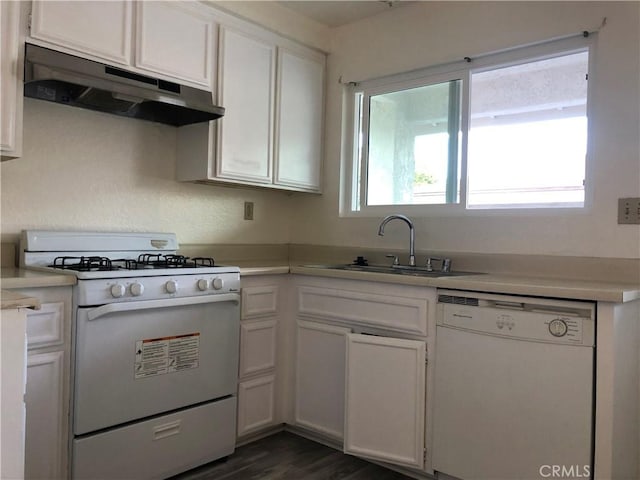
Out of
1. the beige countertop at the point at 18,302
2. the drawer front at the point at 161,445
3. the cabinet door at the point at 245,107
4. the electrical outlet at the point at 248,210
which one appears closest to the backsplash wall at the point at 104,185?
the electrical outlet at the point at 248,210

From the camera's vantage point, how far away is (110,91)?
2.13 metres

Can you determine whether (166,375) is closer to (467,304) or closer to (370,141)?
(467,304)

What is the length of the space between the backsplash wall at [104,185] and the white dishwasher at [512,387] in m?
1.50

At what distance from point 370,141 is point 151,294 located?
66.8 inches

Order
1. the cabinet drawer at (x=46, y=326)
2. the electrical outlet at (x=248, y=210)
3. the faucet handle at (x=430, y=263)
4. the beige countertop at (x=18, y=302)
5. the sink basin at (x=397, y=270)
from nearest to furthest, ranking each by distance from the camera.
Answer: the beige countertop at (x=18, y=302) → the cabinet drawer at (x=46, y=326) → the sink basin at (x=397, y=270) → the faucet handle at (x=430, y=263) → the electrical outlet at (x=248, y=210)

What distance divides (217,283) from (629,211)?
1.79 m

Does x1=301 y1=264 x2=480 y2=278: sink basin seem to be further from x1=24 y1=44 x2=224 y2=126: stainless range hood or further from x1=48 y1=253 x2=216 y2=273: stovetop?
x1=24 y1=44 x2=224 y2=126: stainless range hood

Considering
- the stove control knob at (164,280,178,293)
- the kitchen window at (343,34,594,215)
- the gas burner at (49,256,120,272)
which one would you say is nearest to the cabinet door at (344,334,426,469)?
the stove control knob at (164,280,178,293)

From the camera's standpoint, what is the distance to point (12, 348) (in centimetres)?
120

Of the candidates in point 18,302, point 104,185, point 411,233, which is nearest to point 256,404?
point 411,233

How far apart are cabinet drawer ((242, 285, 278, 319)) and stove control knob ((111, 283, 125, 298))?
0.67 metres

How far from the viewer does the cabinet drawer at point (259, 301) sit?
2.54m

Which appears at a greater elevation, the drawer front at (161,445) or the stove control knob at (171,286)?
the stove control knob at (171,286)

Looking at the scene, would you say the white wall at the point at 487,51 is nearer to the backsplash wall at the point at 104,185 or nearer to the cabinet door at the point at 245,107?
the cabinet door at the point at 245,107
